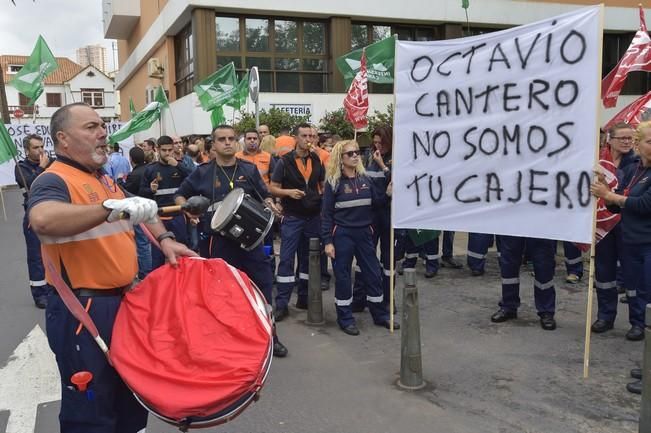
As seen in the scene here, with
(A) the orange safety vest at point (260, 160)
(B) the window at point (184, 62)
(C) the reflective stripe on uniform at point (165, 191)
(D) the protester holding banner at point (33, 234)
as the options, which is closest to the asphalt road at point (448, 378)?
(D) the protester holding banner at point (33, 234)

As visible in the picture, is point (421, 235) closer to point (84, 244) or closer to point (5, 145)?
point (84, 244)

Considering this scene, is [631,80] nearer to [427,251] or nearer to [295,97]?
[295,97]

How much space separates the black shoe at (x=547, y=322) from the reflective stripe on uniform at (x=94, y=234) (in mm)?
Answer: 4604

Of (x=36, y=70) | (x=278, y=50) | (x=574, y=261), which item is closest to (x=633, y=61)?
(x=574, y=261)

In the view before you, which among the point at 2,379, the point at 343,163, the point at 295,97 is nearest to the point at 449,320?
the point at 343,163

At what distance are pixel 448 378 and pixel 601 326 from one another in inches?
82.8

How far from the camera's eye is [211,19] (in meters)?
19.9

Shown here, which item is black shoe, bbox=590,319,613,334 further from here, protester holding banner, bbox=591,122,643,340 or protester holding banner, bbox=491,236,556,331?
protester holding banner, bbox=491,236,556,331

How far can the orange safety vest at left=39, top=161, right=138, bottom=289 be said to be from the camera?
2680mm

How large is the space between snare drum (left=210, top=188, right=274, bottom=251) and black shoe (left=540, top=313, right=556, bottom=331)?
3300mm

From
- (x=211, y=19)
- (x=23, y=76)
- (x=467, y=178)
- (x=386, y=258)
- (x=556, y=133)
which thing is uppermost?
(x=211, y=19)

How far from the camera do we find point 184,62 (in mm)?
23531

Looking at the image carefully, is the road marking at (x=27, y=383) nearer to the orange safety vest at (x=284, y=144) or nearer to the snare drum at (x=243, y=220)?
the snare drum at (x=243, y=220)

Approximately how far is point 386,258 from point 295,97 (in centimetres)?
1506
